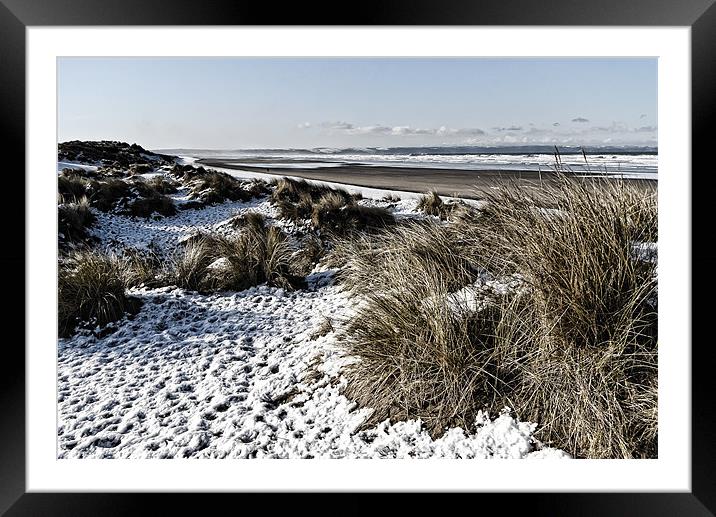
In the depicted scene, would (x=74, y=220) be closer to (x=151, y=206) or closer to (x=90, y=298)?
(x=151, y=206)

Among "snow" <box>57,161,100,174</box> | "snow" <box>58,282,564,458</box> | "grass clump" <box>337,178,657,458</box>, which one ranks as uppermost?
"snow" <box>57,161,100,174</box>

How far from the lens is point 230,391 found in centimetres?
177

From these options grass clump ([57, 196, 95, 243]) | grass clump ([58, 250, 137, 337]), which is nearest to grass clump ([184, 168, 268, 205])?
grass clump ([57, 196, 95, 243])

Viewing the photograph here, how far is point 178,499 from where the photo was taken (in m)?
1.13

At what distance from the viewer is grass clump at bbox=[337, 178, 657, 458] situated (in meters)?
1.28

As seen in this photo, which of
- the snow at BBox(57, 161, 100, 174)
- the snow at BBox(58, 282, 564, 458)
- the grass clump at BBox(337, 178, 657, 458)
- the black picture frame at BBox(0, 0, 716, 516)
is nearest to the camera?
the black picture frame at BBox(0, 0, 716, 516)

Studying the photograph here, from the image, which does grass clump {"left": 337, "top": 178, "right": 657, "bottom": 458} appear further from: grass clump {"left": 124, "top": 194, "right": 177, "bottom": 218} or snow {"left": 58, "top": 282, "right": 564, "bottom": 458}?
grass clump {"left": 124, "top": 194, "right": 177, "bottom": 218}

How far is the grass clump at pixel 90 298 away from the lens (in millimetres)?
2480

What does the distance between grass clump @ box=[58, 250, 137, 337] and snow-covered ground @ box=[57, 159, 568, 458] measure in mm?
88
